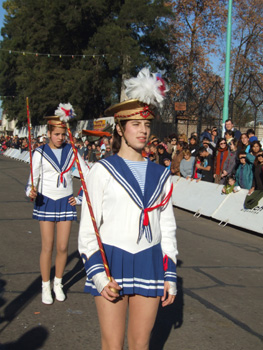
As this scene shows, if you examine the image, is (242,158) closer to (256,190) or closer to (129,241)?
(256,190)

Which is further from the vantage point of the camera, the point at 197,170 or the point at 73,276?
the point at 197,170

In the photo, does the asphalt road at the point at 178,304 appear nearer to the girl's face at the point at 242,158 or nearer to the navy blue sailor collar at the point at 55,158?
the navy blue sailor collar at the point at 55,158

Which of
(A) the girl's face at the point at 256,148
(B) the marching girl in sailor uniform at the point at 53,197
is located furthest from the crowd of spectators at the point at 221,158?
(B) the marching girl in sailor uniform at the point at 53,197

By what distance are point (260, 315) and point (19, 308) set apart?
2458 mm

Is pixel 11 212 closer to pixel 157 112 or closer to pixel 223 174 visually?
pixel 223 174

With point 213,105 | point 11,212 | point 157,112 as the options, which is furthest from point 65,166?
point 213,105

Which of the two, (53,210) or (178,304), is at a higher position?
(53,210)

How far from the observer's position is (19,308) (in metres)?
4.61

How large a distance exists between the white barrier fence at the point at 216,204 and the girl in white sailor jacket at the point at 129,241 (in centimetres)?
669

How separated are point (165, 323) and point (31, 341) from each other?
125 cm

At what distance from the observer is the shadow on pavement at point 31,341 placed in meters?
3.78

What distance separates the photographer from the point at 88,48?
108ft

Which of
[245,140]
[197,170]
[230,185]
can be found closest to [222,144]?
[245,140]

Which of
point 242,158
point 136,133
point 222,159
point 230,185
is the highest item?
point 136,133
